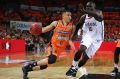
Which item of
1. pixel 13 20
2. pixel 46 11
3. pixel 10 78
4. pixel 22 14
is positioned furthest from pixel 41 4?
pixel 10 78

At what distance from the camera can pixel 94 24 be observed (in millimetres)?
7266

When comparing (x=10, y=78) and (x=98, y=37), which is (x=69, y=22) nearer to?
(x=98, y=37)

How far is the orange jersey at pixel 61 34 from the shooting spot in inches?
297

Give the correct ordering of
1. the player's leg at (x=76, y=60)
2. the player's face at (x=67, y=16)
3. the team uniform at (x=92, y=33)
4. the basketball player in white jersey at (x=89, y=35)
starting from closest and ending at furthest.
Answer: the player's leg at (x=76, y=60)
the basketball player in white jersey at (x=89, y=35)
the team uniform at (x=92, y=33)
the player's face at (x=67, y=16)

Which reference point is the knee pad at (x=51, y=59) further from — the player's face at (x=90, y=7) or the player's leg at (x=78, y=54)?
the player's face at (x=90, y=7)

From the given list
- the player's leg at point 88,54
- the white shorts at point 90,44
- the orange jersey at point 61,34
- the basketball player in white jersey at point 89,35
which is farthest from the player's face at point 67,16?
the player's leg at point 88,54

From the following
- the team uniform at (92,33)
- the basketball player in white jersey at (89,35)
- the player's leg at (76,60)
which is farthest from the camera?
the team uniform at (92,33)

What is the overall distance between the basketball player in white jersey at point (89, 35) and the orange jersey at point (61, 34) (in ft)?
1.10

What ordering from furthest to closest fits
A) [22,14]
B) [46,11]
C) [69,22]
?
[46,11] → [22,14] → [69,22]

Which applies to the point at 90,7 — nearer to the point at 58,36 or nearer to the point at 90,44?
the point at 90,44

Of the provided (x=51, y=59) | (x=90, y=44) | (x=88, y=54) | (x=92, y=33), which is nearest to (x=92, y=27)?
(x=92, y=33)

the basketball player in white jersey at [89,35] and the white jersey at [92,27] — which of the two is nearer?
the basketball player in white jersey at [89,35]

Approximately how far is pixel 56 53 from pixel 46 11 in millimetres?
19557

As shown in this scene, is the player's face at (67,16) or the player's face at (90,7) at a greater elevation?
the player's face at (90,7)
